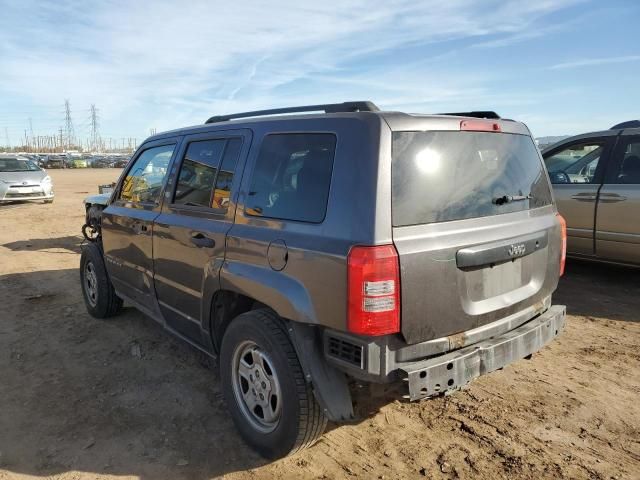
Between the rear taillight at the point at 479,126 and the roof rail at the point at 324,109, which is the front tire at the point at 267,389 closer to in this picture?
the roof rail at the point at 324,109

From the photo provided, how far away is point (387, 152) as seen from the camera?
7.69 ft

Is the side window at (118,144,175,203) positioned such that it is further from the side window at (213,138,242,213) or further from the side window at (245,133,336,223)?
the side window at (245,133,336,223)

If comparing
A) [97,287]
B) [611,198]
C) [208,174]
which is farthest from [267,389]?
[611,198]

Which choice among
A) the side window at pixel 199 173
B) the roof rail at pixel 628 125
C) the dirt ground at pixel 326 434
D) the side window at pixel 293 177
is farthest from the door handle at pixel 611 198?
the side window at pixel 199 173

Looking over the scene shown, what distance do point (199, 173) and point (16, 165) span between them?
54.9ft

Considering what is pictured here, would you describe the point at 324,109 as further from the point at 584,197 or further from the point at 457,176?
the point at 584,197

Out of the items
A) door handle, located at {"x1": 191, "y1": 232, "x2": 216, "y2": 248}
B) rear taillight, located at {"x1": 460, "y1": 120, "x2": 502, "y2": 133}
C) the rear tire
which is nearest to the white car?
the rear tire

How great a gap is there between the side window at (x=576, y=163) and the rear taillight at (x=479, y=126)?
3.92 metres

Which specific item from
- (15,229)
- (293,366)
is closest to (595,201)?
(293,366)

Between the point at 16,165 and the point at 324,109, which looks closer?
the point at 324,109

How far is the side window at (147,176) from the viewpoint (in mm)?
3998

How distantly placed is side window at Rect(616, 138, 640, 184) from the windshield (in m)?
17.3

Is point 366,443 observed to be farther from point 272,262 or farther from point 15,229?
point 15,229

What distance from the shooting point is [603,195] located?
5836mm
